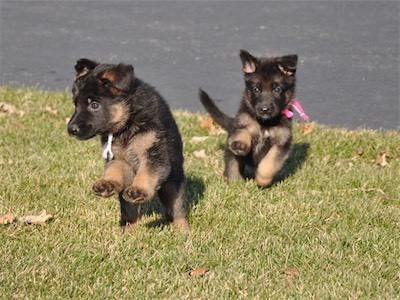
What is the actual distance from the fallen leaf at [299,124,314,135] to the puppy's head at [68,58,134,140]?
3249 millimetres

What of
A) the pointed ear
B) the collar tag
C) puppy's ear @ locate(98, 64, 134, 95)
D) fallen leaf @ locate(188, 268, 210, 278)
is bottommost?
fallen leaf @ locate(188, 268, 210, 278)

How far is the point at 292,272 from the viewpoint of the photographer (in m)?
4.45

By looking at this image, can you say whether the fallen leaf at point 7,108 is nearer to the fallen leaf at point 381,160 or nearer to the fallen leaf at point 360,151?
the fallen leaf at point 360,151

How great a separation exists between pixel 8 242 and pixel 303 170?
2.89 m

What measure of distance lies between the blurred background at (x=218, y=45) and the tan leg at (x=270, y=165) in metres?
2.52

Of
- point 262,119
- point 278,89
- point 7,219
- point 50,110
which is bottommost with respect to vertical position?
point 50,110

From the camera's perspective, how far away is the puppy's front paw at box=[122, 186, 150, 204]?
4.52 meters

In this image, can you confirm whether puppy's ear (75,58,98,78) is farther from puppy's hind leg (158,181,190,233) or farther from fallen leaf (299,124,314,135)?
fallen leaf (299,124,314,135)

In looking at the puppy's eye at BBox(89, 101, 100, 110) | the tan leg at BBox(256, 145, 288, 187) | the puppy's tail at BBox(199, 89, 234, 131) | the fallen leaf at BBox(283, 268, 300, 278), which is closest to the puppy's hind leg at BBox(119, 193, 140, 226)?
the puppy's eye at BBox(89, 101, 100, 110)

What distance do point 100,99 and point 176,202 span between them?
35.8 inches

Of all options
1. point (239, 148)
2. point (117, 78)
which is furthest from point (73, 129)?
point (239, 148)

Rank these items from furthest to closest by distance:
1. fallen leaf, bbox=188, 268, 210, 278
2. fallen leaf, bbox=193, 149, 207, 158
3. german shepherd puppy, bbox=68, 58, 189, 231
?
fallen leaf, bbox=193, 149, 207, 158
german shepherd puppy, bbox=68, 58, 189, 231
fallen leaf, bbox=188, 268, 210, 278

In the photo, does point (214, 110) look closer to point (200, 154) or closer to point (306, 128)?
point (200, 154)

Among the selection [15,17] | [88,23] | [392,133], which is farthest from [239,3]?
[392,133]
